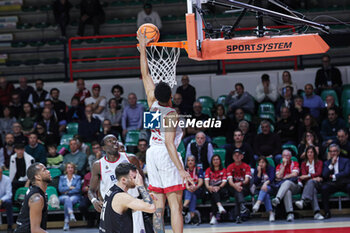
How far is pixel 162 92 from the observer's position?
248 inches

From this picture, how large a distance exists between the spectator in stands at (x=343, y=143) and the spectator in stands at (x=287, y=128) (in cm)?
105

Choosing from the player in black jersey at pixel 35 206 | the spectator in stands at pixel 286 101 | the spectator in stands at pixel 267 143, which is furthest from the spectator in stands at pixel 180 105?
the player in black jersey at pixel 35 206

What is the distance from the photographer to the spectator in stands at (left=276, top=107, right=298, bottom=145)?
38.4ft

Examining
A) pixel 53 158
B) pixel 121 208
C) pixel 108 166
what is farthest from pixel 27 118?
pixel 121 208

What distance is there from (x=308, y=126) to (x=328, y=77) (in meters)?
Result: 1.89

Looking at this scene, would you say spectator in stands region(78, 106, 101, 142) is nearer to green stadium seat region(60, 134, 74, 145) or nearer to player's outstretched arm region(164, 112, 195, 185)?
Result: green stadium seat region(60, 134, 74, 145)

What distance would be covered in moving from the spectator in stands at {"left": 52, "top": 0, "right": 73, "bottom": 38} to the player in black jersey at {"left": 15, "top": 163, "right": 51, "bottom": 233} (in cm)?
967

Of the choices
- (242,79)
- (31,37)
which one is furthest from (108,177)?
(31,37)

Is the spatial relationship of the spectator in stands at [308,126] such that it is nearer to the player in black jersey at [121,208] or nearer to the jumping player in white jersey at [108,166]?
the jumping player in white jersey at [108,166]

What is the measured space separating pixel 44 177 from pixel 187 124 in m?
6.06

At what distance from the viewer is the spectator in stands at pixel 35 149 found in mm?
11453

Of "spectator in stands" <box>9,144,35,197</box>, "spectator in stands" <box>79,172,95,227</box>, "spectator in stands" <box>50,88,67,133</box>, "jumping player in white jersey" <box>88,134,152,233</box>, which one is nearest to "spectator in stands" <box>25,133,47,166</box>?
"spectator in stands" <box>9,144,35,197</box>

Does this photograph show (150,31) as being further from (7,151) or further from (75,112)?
(75,112)

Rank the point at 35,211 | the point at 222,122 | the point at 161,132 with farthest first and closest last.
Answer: the point at 222,122 → the point at 161,132 → the point at 35,211
